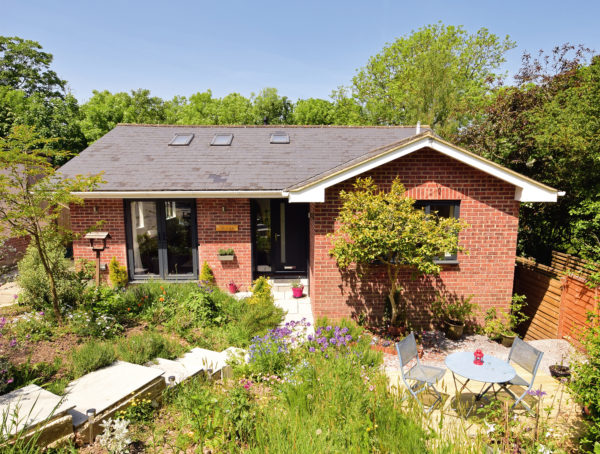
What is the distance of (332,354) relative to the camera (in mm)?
4938

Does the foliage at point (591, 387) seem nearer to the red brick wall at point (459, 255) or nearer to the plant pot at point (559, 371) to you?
the plant pot at point (559, 371)

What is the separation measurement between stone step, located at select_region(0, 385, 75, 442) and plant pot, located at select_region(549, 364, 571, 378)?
7130mm

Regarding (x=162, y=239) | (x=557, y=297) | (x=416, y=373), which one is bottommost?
(x=416, y=373)

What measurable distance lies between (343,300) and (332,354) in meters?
3.18

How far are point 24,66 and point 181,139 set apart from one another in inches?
1237

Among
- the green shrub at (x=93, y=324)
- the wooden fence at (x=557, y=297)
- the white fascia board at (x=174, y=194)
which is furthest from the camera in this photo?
the white fascia board at (x=174, y=194)

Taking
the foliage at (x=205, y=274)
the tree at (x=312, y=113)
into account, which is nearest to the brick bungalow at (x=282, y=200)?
the foliage at (x=205, y=274)

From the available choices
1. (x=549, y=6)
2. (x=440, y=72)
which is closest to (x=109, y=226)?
(x=549, y=6)

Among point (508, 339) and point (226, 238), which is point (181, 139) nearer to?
point (226, 238)

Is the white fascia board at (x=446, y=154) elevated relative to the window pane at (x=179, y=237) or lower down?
elevated

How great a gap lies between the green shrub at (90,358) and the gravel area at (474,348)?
4610 millimetres

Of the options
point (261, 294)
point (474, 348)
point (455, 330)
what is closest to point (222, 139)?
point (261, 294)

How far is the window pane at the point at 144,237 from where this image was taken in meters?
10.5

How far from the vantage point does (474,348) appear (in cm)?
743
